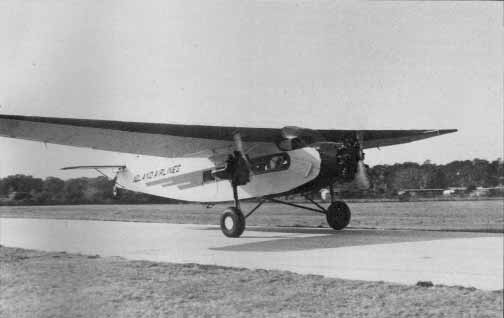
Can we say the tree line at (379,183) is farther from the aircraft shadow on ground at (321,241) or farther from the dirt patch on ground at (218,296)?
the dirt patch on ground at (218,296)

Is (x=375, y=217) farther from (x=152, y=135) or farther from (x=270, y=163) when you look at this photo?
(x=152, y=135)

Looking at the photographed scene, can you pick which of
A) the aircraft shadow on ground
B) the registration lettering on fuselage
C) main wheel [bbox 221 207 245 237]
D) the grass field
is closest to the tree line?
the grass field

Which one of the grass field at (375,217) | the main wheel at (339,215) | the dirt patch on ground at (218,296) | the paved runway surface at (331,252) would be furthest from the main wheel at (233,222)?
the dirt patch on ground at (218,296)

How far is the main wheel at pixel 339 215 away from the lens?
50.7 ft

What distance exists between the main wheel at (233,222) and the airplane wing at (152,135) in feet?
6.53

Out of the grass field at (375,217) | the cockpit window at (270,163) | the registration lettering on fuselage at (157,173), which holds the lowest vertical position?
the grass field at (375,217)

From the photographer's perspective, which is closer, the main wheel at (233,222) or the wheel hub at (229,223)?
the main wheel at (233,222)

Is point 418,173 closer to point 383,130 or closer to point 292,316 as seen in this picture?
point 383,130

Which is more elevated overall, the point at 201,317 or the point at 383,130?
the point at 383,130

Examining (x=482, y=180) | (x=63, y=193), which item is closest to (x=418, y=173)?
(x=482, y=180)

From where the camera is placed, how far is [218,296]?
6.34 meters

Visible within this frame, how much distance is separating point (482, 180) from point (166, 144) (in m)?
74.1

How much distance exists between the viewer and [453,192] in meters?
65.1

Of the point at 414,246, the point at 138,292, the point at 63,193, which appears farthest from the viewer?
the point at 63,193
